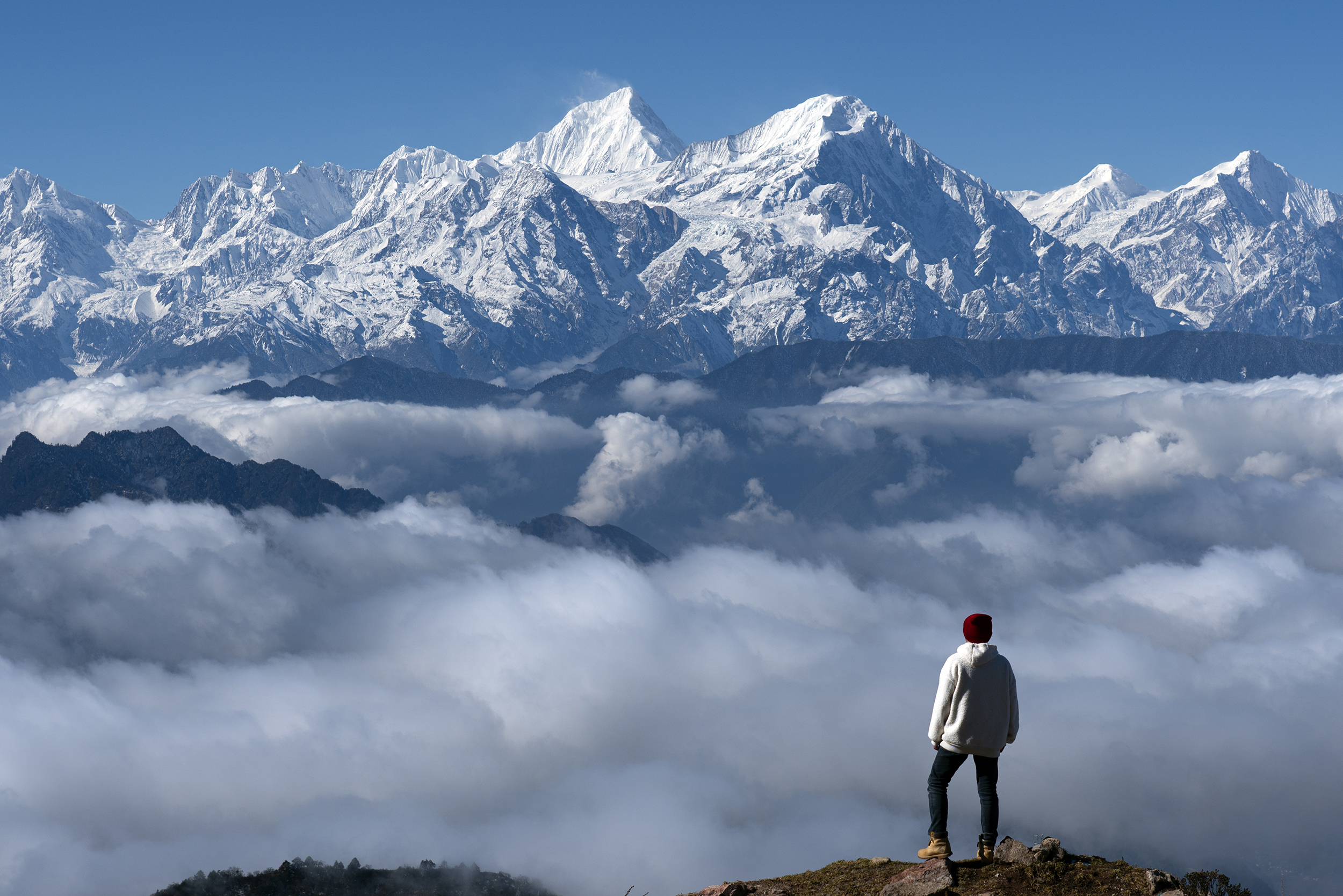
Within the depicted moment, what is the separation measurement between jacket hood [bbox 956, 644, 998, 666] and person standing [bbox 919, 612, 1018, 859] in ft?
0.04

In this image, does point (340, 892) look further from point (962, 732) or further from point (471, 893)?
point (962, 732)

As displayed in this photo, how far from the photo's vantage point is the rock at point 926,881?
23.9m

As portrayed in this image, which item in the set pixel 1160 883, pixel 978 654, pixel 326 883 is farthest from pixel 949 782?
pixel 326 883

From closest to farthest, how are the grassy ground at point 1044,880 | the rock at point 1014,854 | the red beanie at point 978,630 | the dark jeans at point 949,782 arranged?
the red beanie at point 978,630, the dark jeans at point 949,782, the grassy ground at point 1044,880, the rock at point 1014,854

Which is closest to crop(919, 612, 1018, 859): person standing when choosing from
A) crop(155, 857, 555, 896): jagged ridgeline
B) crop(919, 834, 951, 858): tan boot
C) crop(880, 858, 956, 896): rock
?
crop(919, 834, 951, 858): tan boot

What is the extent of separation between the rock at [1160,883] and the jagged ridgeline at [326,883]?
151 m

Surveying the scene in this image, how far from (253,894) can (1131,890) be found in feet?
530

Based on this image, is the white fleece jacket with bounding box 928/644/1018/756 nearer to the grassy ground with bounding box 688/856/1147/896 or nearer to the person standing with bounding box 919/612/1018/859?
the person standing with bounding box 919/612/1018/859

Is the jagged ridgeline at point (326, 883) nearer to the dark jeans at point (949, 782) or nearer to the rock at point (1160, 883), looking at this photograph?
the dark jeans at point (949, 782)

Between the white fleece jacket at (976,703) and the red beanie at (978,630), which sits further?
the white fleece jacket at (976,703)

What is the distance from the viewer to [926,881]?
24250mm

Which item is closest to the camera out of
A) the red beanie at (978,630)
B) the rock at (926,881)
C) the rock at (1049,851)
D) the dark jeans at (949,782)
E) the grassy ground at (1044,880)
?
the red beanie at (978,630)

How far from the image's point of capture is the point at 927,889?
23.9 meters

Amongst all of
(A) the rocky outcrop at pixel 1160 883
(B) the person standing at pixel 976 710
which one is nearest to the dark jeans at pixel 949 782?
(B) the person standing at pixel 976 710
